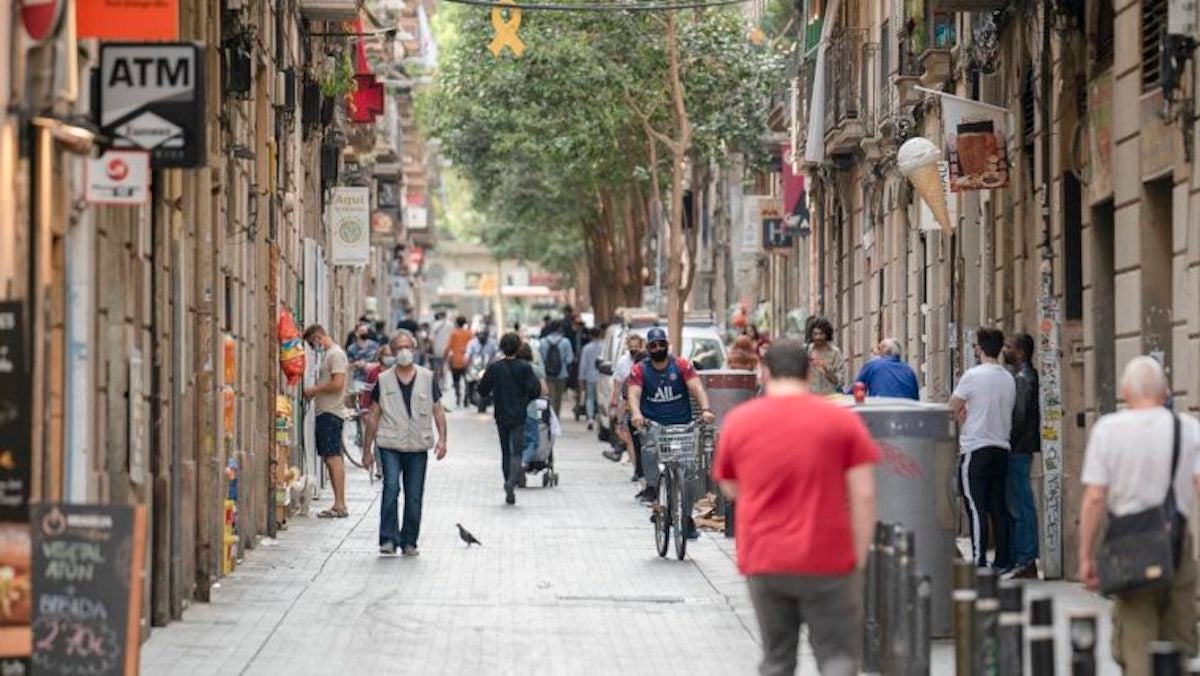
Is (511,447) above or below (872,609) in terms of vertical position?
above

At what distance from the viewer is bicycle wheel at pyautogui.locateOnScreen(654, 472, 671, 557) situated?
75.5ft

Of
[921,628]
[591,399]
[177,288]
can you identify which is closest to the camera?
[921,628]

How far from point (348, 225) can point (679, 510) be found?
51.5ft

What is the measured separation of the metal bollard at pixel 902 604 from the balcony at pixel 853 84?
24932 mm

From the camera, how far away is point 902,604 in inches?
492

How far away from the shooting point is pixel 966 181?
2512cm

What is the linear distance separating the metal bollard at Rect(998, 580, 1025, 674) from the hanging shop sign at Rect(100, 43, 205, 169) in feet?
16.2

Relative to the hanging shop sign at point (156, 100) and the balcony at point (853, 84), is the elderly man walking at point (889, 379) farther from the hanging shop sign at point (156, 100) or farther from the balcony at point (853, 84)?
the balcony at point (853, 84)

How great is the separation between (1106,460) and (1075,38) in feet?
34.3

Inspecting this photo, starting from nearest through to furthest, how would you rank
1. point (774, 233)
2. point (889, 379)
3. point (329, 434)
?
point (889, 379)
point (329, 434)
point (774, 233)

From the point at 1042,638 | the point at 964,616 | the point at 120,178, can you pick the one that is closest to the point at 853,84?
the point at 120,178

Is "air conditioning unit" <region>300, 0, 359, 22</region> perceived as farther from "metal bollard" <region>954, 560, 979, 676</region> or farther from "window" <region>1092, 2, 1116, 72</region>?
"metal bollard" <region>954, 560, 979, 676</region>

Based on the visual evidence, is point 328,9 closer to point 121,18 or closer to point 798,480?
point 121,18

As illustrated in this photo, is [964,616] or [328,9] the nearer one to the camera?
[964,616]
